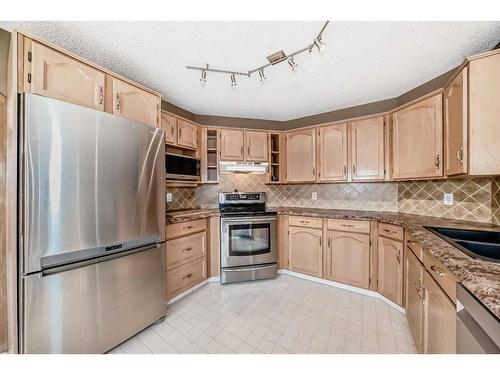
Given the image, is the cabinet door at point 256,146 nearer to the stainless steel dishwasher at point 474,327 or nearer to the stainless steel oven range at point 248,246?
the stainless steel oven range at point 248,246

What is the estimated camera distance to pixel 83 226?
4.29ft

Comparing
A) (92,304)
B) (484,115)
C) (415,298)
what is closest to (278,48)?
(484,115)

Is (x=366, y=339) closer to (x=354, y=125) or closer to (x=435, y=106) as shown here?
(x=435, y=106)

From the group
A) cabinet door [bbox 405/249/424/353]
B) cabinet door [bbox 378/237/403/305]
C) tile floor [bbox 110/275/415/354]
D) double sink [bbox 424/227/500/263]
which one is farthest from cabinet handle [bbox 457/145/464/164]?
tile floor [bbox 110/275/415/354]

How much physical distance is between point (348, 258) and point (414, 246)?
97 cm

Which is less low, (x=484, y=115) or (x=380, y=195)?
(x=484, y=115)


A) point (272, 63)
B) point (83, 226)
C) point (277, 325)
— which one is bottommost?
point (277, 325)

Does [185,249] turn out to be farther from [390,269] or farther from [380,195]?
[380,195]

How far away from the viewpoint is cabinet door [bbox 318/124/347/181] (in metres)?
2.71

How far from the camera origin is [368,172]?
2.55 m

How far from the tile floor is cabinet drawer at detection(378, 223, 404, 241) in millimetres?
725

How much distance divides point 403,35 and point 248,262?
262cm

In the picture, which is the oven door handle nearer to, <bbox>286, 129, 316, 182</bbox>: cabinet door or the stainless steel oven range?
the stainless steel oven range

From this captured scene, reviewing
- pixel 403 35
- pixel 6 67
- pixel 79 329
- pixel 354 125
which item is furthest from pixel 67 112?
pixel 354 125
